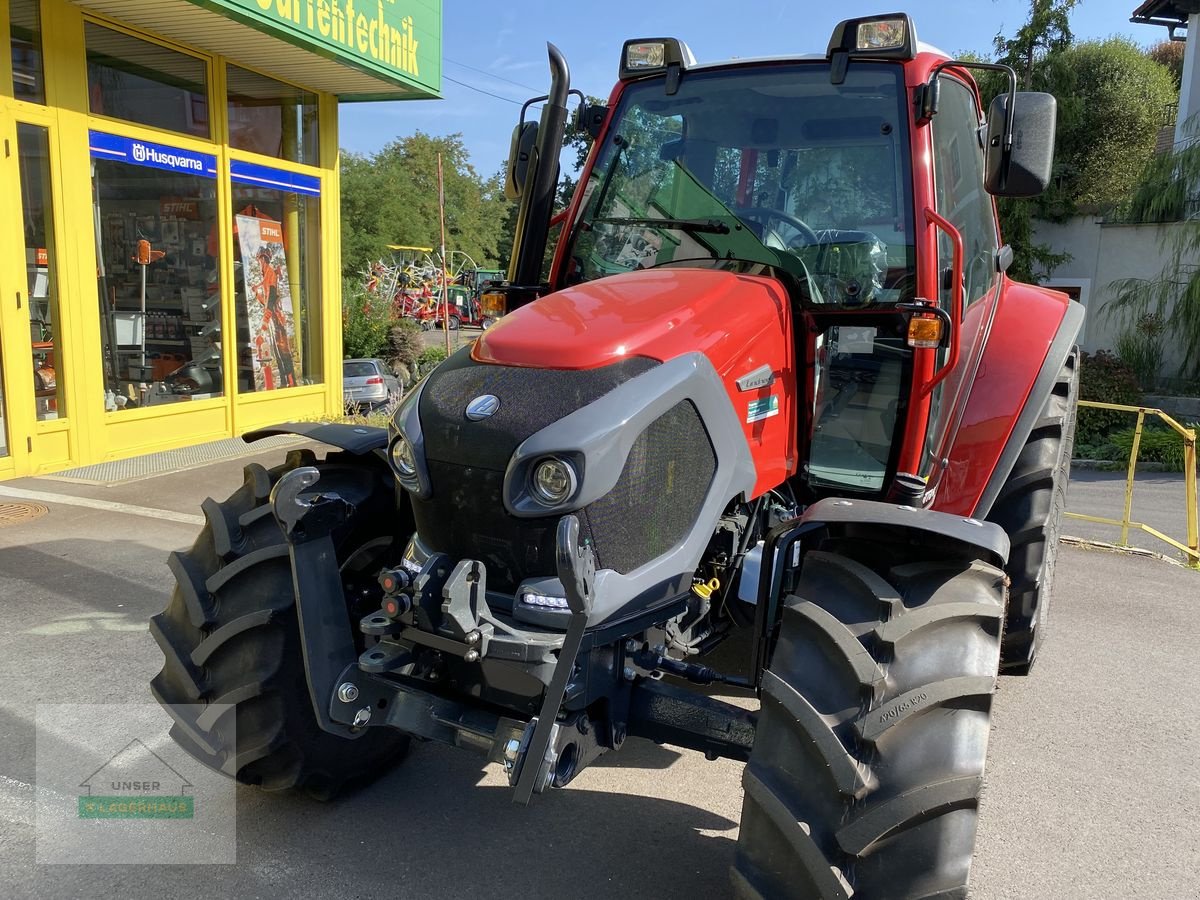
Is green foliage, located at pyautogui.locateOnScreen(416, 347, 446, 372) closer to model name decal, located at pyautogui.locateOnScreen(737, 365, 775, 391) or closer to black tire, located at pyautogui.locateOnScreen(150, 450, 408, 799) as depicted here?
black tire, located at pyautogui.locateOnScreen(150, 450, 408, 799)

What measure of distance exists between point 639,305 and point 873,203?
107 centimetres

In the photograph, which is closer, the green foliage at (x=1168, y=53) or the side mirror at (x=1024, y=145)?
the side mirror at (x=1024, y=145)

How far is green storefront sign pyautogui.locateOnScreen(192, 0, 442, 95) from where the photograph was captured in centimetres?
777

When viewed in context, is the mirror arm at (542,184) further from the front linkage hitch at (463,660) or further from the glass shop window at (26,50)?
the glass shop window at (26,50)

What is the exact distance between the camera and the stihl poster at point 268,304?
31.4ft

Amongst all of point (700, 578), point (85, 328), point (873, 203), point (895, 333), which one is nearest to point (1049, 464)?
point (895, 333)

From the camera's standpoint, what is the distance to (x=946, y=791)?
2014mm

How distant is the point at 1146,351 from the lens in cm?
1549

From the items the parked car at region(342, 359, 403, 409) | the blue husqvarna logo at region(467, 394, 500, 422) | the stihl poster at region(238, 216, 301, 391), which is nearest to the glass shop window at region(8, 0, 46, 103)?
the stihl poster at region(238, 216, 301, 391)

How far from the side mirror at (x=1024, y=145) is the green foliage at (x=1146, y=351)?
14126mm

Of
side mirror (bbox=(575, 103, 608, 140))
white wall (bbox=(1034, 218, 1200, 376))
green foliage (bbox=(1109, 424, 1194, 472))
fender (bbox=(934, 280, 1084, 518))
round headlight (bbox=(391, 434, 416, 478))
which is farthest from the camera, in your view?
white wall (bbox=(1034, 218, 1200, 376))

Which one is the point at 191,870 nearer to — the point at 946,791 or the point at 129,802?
the point at 129,802

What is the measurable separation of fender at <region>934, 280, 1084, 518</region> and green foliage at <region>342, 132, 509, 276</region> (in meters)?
31.8

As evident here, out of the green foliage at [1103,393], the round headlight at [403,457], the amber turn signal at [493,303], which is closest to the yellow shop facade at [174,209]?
the amber turn signal at [493,303]
